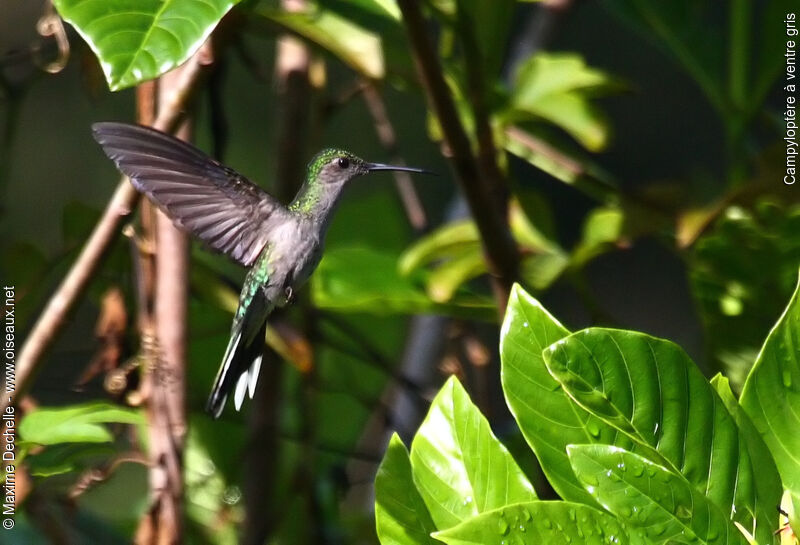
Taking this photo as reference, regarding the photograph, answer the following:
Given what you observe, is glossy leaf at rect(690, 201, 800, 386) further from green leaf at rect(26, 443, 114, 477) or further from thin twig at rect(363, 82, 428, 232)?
green leaf at rect(26, 443, 114, 477)

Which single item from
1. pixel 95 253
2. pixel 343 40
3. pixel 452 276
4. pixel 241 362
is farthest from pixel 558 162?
pixel 95 253

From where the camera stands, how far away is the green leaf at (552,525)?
0.84 metres

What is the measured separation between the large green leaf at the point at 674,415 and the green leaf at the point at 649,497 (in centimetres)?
4

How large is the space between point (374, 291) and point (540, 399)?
783mm

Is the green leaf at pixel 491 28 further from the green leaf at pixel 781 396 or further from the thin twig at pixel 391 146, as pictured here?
the green leaf at pixel 781 396

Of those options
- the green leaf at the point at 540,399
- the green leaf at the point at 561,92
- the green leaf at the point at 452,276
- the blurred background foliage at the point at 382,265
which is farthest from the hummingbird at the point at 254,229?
the green leaf at the point at 540,399

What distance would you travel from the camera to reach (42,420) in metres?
1.25

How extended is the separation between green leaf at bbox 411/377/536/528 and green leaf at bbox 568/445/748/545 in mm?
143

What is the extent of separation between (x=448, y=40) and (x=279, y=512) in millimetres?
869

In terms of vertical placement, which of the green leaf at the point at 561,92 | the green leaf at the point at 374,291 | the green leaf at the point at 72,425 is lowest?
the green leaf at the point at 72,425

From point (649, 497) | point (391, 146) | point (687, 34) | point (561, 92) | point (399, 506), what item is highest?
point (687, 34)

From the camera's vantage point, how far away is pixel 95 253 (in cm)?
126

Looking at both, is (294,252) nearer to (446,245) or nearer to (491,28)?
(446,245)

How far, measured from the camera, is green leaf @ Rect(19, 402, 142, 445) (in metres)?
1.17
